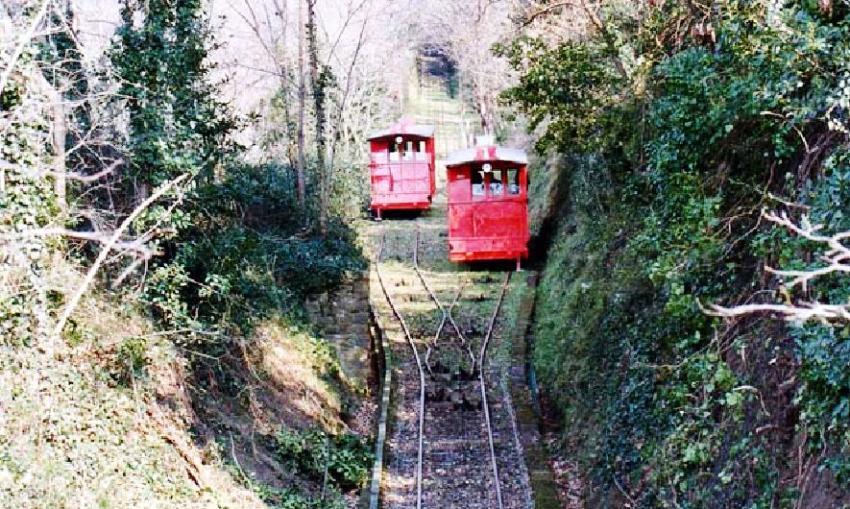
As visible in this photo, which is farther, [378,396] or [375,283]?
[375,283]

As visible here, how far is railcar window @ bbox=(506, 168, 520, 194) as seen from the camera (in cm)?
2180

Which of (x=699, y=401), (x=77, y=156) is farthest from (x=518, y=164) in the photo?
(x=699, y=401)

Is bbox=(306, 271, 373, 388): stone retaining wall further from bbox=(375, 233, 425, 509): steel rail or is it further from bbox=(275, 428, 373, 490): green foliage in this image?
bbox=(275, 428, 373, 490): green foliage

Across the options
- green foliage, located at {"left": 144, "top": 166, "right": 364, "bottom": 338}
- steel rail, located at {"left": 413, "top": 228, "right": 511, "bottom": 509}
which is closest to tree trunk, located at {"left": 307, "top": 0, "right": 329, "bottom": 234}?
green foliage, located at {"left": 144, "top": 166, "right": 364, "bottom": 338}

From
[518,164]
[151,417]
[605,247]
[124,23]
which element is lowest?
[151,417]

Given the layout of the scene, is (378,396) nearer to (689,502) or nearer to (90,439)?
(90,439)

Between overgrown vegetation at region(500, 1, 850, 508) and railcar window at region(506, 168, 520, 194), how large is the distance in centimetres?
678

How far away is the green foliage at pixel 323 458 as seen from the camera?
40.9 feet

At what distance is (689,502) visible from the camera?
7.96 metres

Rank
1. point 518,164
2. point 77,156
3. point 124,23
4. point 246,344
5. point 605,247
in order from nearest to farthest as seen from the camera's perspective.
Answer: point 77,156 < point 124,23 < point 246,344 < point 605,247 < point 518,164

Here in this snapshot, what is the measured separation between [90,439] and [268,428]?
4039mm

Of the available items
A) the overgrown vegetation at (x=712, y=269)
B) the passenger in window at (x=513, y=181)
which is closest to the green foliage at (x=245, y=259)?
the passenger in window at (x=513, y=181)

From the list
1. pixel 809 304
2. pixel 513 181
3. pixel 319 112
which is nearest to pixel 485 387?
pixel 513 181

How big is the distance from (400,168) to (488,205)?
7.94 meters
